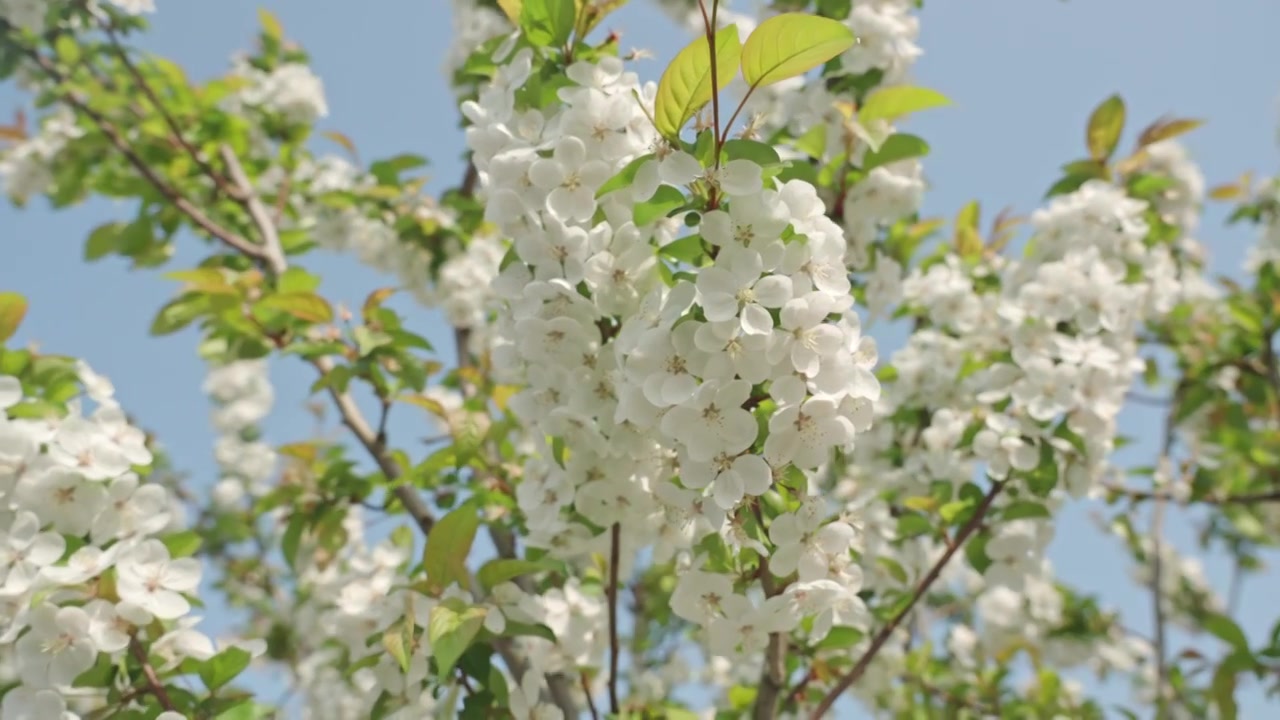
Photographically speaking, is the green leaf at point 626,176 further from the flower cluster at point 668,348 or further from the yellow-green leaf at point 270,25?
the yellow-green leaf at point 270,25

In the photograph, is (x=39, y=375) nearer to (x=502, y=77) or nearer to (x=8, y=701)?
(x=8, y=701)

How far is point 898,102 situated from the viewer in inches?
84.9

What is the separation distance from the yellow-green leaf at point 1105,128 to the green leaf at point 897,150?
95cm

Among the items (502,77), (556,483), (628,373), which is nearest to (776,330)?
(628,373)

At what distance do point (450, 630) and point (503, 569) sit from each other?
0.21 meters

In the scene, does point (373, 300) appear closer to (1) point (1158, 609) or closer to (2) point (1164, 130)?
(2) point (1164, 130)

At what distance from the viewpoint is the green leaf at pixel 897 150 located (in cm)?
224

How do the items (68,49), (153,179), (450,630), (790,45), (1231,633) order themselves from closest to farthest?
1. (790,45)
2. (450,630)
3. (1231,633)
4. (153,179)
5. (68,49)

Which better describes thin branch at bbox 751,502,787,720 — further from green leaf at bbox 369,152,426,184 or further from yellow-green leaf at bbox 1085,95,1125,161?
green leaf at bbox 369,152,426,184

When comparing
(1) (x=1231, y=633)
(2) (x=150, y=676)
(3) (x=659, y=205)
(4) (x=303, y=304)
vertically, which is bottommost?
(2) (x=150, y=676)

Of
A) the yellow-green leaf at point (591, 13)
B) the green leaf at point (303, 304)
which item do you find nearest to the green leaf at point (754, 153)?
the yellow-green leaf at point (591, 13)

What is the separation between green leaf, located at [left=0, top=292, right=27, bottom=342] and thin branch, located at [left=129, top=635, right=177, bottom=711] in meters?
0.83

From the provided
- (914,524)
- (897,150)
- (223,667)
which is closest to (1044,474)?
(914,524)

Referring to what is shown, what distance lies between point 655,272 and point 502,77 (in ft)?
1.88
